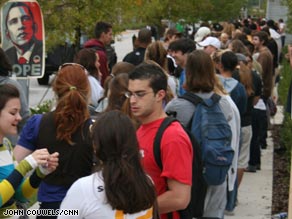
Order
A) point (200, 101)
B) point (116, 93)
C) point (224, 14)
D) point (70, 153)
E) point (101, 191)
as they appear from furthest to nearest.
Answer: point (224, 14)
point (200, 101)
point (116, 93)
point (70, 153)
point (101, 191)

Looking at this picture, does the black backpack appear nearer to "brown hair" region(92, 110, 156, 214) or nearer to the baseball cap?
"brown hair" region(92, 110, 156, 214)

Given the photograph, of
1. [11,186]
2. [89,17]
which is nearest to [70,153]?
[11,186]

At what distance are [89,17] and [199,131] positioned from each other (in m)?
7.82

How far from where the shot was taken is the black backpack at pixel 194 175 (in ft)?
14.4

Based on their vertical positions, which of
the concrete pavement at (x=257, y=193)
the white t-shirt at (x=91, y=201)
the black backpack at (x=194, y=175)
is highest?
the white t-shirt at (x=91, y=201)

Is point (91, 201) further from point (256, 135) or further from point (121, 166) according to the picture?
point (256, 135)

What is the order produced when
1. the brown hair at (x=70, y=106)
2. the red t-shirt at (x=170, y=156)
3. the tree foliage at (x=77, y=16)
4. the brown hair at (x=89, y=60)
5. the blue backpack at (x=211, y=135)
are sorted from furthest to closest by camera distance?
the tree foliage at (x=77, y=16) → the brown hair at (x=89, y=60) → the blue backpack at (x=211, y=135) → the brown hair at (x=70, y=106) → the red t-shirt at (x=170, y=156)

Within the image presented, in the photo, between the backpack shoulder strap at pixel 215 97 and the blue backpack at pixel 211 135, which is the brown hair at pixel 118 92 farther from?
the backpack shoulder strap at pixel 215 97

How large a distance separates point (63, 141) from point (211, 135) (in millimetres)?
1379

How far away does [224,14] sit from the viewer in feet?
110

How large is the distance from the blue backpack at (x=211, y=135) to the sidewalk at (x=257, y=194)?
2782 millimetres

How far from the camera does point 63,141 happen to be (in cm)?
506

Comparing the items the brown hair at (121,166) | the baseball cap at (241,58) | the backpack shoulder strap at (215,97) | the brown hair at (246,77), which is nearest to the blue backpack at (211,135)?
the backpack shoulder strap at (215,97)

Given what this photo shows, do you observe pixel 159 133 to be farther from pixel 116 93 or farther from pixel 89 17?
pixel 89 17
